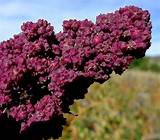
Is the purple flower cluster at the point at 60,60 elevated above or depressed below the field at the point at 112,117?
below

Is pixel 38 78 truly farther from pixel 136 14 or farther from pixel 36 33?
pixel 136 14

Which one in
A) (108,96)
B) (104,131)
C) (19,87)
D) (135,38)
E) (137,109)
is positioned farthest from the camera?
(137,109)

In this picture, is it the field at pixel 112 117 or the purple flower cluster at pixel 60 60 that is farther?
the field at pixel 112 117

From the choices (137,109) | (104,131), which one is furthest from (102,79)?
(137,109)

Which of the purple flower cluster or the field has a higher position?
the field
